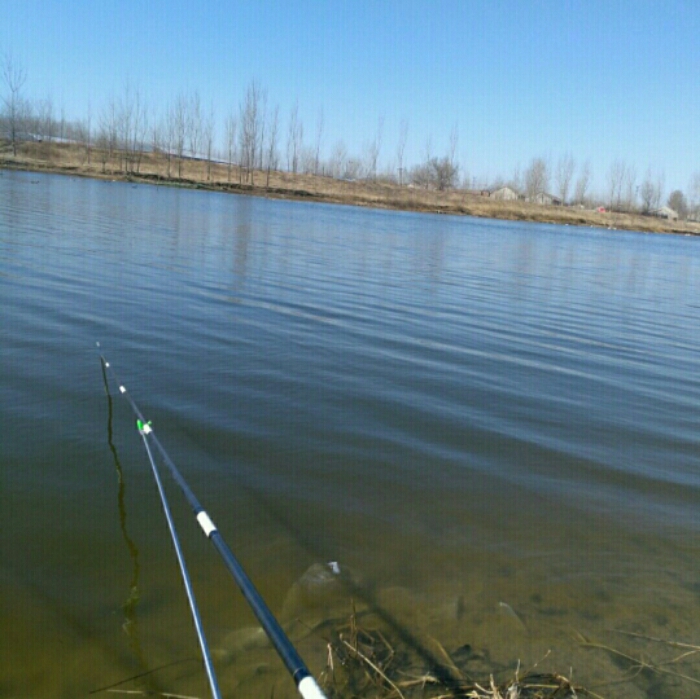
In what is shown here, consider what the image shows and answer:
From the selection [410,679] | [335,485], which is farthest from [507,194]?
[410,679]

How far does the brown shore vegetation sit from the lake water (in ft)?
205

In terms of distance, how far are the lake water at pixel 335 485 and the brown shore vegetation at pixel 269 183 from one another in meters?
62.6

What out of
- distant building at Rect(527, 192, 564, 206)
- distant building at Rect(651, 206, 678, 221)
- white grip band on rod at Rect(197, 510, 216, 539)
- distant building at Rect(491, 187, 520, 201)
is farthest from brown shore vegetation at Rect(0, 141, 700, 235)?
white grip band on rod at Rect(197, 510, 216, 539)

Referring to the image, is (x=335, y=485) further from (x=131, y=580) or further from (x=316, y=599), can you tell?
(x=131, y=580)

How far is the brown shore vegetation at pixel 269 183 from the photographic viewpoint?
7088 cm

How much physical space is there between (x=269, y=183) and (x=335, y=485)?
3354 inches

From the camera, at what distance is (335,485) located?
5.27 m

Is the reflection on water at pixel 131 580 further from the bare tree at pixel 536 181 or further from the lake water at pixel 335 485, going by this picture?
the bare tree at pixel 536 181

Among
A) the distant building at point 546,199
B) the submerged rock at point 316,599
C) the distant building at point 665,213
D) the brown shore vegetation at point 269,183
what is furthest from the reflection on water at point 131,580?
the distant building at point 665,213

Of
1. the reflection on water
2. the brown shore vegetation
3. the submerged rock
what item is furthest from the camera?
the brown shore vegetation

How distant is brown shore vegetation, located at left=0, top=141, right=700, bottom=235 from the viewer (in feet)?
233

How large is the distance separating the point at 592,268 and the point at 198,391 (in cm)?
2170

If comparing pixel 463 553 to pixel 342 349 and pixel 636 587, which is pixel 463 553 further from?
pixel 342 349

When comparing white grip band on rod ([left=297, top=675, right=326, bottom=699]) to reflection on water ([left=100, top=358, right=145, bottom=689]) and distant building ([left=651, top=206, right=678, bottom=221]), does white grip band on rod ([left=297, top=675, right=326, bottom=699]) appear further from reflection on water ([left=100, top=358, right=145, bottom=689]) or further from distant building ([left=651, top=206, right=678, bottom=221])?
distant building ([left=651, top=206, right=678, bottom=221])
